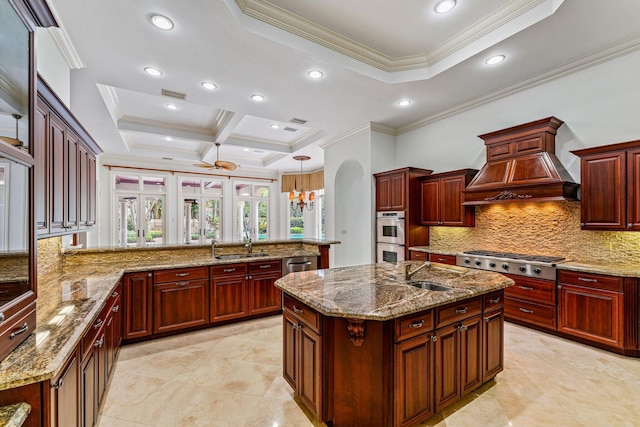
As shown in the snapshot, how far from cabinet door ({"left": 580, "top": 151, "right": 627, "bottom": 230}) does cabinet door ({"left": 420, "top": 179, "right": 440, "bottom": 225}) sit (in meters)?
1.81

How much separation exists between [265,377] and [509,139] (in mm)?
4039

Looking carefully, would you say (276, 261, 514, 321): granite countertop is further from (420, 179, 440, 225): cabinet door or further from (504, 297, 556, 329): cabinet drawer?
(420, 179, 440, 225): cabinet door

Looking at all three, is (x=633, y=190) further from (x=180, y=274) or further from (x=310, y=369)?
(x=180, y=274)

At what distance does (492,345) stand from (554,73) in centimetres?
343

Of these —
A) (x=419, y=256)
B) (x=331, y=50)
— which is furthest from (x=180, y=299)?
(x=419, y=256)

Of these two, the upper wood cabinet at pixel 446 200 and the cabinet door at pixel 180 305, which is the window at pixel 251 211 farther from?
the upper wood cabinet at pixel 446 200

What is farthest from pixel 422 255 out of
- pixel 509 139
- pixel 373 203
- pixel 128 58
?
pixel 128 58

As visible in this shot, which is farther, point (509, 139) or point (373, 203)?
point (373, 203)

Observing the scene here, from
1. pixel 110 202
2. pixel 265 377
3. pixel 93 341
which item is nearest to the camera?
pixel 93 341

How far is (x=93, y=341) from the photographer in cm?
178

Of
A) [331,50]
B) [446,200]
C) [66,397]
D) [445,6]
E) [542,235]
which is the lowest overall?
[66,397]

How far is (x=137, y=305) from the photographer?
3219mm

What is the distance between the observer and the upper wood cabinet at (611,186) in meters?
2.88

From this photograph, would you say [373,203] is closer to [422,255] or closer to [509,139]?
[422,255]
